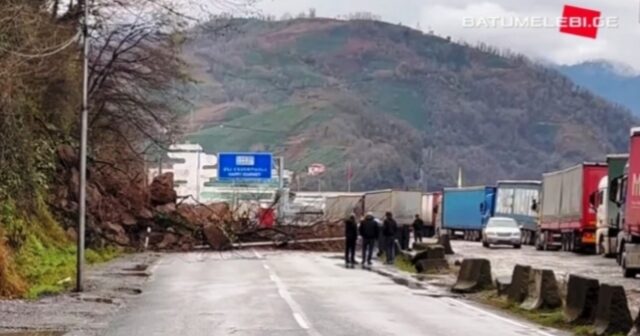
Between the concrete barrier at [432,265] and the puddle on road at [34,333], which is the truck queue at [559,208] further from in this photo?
the puddle on road at [34,333]

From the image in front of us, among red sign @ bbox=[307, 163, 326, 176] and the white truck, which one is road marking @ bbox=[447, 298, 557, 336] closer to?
the white truck

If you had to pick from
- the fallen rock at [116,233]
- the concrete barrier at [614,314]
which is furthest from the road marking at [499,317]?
the fallen rock at [116,233]

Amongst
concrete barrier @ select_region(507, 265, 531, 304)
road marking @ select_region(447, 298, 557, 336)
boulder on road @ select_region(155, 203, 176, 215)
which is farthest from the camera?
boulder on road @ select_region(155, 203, 176, 215)

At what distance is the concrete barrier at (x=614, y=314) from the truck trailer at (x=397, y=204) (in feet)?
171

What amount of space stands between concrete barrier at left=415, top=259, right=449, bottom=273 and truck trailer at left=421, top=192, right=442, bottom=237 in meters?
54.5

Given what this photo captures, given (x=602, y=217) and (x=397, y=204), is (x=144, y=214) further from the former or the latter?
(x=397, y=204)

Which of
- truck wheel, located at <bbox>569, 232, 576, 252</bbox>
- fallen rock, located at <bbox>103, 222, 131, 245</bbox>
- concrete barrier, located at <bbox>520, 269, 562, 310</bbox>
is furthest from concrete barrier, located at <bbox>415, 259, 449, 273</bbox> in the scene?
truck wheel, located at <bbox>569, 232, 576, 252</bbox>

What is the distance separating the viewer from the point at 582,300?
2077 centimetres

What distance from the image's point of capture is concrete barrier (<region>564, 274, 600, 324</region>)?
811 inches

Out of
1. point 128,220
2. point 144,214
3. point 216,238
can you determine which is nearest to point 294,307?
point 128,220

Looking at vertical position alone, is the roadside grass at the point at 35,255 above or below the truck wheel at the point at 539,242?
above

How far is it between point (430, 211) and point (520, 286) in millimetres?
70193

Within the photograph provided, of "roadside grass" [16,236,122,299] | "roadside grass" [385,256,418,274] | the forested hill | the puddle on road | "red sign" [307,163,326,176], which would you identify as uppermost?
the forested hill

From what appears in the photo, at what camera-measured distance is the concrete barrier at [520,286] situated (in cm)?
2522
